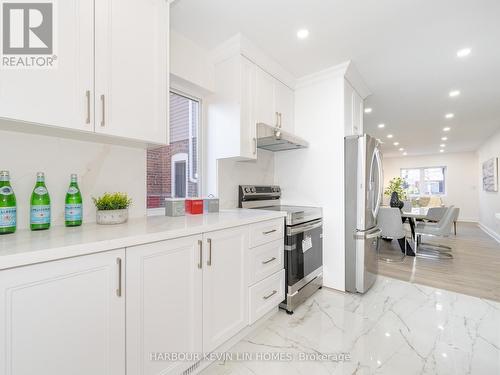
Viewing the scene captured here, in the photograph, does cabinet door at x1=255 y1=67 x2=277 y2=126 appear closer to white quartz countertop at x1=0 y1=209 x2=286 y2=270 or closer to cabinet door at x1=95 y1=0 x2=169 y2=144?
cabinet door at x1=95 y1=0 x2=169 y2=144

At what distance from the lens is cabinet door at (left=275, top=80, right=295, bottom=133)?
2650 millimetres

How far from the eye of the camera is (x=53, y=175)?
4.44ft

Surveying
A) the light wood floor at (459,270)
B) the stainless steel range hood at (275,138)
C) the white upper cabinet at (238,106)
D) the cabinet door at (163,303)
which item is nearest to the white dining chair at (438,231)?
the light wood floor at (459,270)

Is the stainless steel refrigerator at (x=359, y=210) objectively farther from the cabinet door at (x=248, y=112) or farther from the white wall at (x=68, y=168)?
the white wall at (x=68, y=168)

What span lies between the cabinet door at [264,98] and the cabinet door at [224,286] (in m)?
1.29

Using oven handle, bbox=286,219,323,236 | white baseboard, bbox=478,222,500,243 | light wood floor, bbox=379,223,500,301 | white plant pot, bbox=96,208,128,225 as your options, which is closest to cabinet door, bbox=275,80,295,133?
oven handle, bbox=286,219,323,236

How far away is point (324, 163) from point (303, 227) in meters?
0.88

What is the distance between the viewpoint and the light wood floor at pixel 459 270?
2.71m

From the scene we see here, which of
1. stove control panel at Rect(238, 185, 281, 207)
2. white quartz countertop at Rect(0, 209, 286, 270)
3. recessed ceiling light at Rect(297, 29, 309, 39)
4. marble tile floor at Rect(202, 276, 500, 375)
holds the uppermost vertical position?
recessed ceiling light at Rect(297, 29, 309, 39)

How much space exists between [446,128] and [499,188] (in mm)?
1796

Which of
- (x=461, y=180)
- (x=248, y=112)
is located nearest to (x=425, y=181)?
(x=461, y=180)

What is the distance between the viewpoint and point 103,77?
1.24 meters

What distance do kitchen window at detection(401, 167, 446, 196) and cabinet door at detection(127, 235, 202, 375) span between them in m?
9.63

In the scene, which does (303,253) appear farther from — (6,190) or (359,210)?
(6,190)
